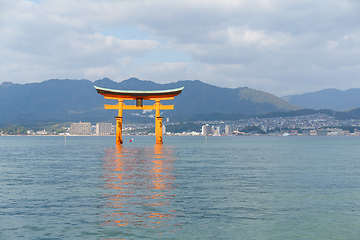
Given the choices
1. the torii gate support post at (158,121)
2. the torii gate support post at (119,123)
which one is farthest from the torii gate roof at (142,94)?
the torii gate support post at (158,121)

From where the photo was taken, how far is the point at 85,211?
13.6 meters

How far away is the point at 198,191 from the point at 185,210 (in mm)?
4695

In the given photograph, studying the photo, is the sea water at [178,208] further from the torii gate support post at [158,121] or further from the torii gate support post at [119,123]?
the torii gate support post at [158,121]

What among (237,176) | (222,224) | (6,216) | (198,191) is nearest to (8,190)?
(6,216)

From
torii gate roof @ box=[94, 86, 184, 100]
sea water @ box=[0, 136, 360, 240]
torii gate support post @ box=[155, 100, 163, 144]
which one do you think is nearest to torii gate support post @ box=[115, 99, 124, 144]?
torii gate roof @ box=[94, 86, 184, 100]

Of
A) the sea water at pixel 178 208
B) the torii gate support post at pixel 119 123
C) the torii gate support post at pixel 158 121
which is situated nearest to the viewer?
the sea water at pixel 178 208

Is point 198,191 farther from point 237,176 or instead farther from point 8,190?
point 8,190

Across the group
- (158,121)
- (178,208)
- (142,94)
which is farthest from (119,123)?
(178,208)

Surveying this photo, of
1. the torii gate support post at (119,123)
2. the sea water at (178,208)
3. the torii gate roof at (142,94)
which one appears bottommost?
the sea water at (178,208)

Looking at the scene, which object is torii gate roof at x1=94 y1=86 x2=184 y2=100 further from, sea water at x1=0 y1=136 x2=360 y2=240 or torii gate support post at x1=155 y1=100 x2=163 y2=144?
sea water at x1=0 y1=136 x2=360 y2=240

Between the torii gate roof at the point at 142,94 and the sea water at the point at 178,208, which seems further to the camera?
the torii gate roof at the point at 142,94

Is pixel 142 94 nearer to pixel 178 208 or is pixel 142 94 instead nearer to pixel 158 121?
pixel 158 121

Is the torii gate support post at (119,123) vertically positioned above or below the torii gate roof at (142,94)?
below

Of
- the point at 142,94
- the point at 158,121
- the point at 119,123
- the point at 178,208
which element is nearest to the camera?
the point at 178,208
